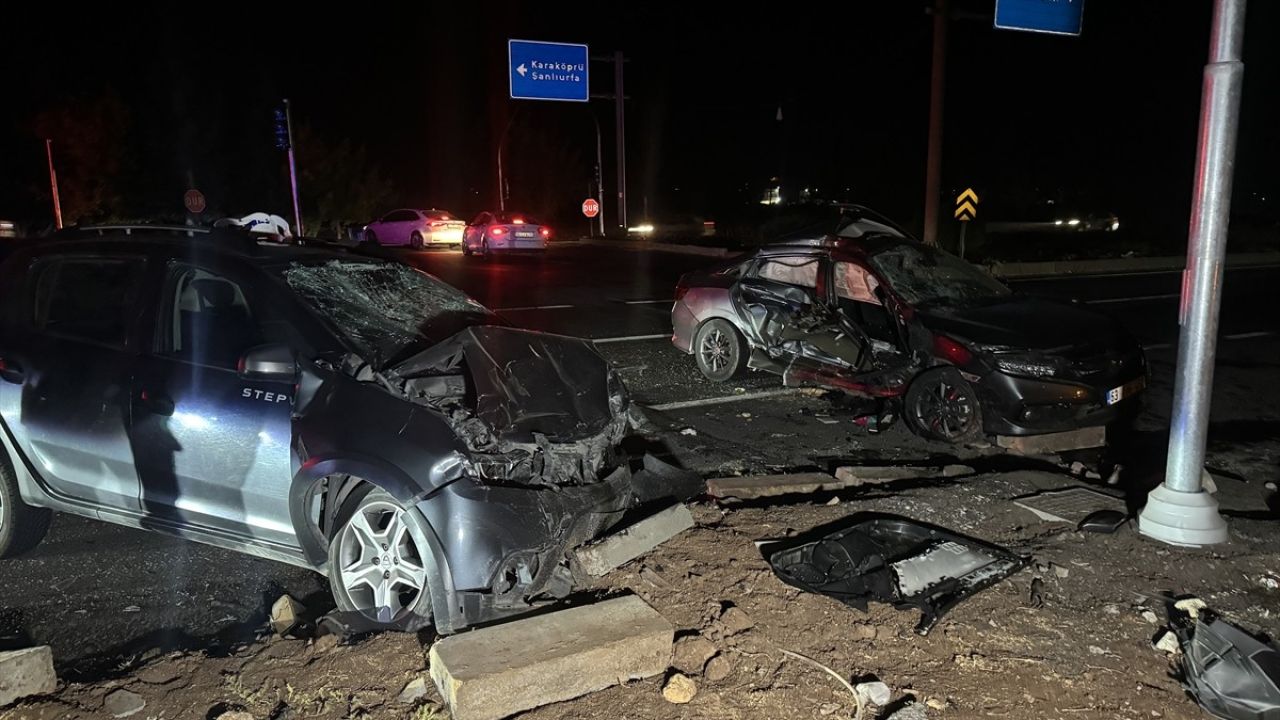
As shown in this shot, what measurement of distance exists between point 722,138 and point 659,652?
6135cm

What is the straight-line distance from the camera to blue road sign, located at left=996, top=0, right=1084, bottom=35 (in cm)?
1644

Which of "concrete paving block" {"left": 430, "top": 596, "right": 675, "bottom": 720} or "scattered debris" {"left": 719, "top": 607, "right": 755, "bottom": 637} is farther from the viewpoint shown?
"scattered debris" {"left": 719, "top": 607, "right": 755, "bottom": 637}

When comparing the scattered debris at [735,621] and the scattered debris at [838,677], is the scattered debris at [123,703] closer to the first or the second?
the scattered debris at [735,621]

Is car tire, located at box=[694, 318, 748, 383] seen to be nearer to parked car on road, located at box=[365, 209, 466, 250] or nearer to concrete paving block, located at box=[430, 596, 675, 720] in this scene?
concrete paving block, located at box=[430, 596, 675, 720]

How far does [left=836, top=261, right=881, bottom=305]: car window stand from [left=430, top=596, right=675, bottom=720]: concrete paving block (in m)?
4.96

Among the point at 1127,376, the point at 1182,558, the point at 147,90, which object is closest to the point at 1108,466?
the point at 1127,376

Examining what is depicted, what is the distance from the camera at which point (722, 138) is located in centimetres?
6216

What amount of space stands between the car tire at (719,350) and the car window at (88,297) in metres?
5.88

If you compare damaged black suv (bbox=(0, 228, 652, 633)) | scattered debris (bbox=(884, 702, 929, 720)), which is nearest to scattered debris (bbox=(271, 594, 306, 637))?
damaged black suv (bbox=(0, 228, 652, 633))

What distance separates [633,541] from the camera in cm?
439

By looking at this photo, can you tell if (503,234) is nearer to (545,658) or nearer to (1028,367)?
(1028,367)

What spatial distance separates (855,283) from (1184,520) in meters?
3.82

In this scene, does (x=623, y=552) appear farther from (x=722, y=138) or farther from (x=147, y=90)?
(x=722, y=138)

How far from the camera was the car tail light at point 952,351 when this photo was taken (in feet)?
22.5
